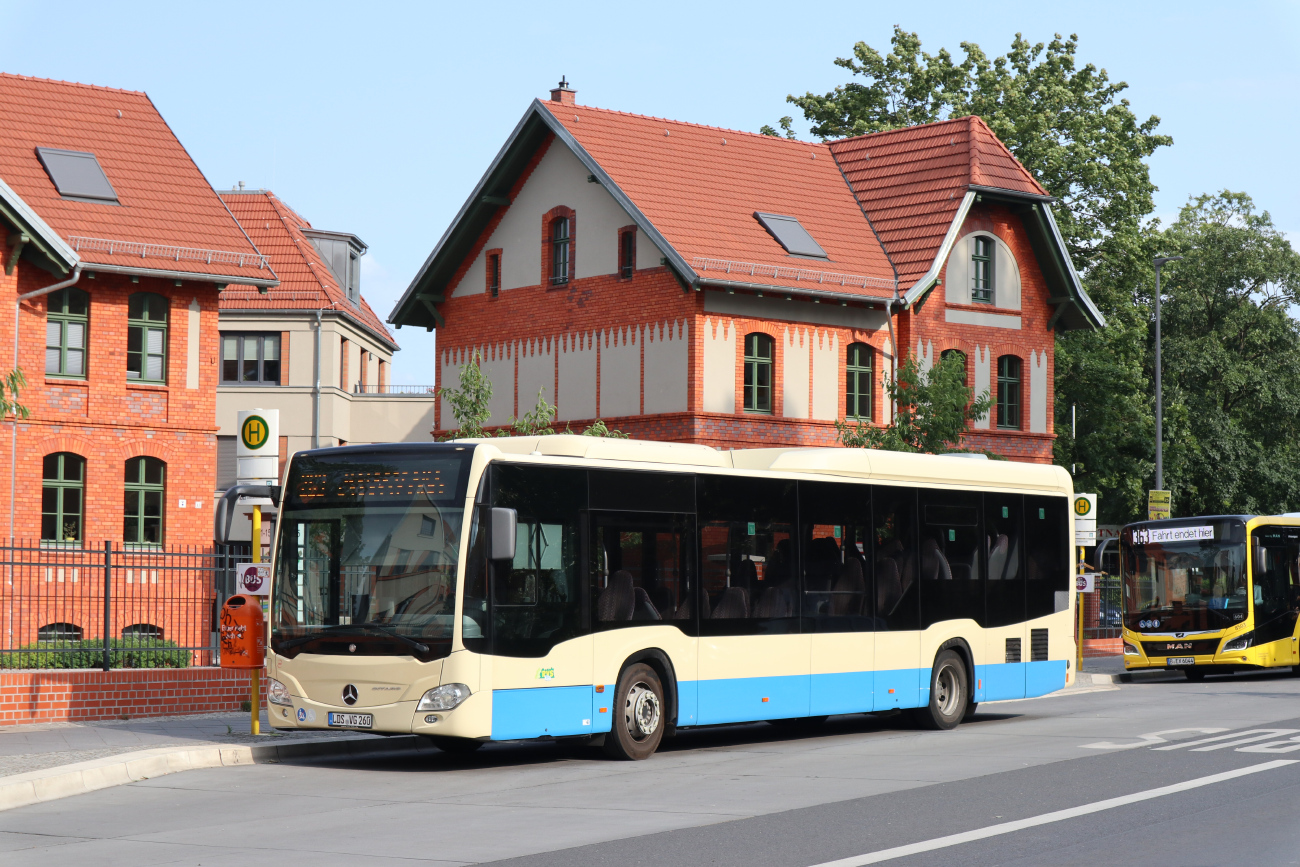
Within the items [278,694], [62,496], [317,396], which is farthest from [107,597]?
[317,396]

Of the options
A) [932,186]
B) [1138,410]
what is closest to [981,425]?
[932,186]

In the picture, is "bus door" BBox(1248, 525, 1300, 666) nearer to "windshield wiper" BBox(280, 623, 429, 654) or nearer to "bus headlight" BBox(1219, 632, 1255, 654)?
"bus headlight" BBox(1219, 632, 1255, 654)

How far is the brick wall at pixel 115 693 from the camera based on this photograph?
1744cm

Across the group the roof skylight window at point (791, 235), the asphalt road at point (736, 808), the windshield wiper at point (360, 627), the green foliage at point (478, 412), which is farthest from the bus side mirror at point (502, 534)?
the roof skylight window at point (791, 235)

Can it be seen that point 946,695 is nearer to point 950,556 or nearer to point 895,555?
point 950,556

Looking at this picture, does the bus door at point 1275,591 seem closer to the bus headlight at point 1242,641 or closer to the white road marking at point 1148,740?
the bus headlight at point 1242,641

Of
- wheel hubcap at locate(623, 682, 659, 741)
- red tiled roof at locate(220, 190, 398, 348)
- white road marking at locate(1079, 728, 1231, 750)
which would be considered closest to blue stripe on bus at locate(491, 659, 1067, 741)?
wheel hubcap at locate(623, 682, 659, 741)

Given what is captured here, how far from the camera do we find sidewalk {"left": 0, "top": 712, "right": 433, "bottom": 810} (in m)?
12.7

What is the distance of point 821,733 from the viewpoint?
18484 millimetres

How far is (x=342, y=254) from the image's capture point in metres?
56.0

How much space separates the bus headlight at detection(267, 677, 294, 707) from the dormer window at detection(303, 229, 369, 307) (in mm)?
40668

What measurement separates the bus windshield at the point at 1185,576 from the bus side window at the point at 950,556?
A: 447 inches

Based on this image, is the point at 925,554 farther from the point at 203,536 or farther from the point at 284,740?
the point at 203,536

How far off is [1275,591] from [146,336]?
69.5 feet
